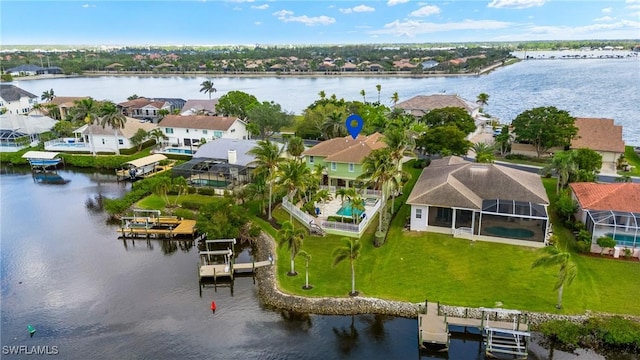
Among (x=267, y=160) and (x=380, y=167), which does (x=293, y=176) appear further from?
(x=380, y=167)

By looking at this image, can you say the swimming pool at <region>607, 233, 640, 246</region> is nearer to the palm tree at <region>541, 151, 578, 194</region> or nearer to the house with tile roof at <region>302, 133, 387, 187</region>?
the palm tree at <region>541, 151, 578, 194</region>

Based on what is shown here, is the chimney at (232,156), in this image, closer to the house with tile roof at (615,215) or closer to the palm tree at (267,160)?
the palm tree at (267,160)

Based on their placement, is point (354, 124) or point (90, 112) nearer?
point (354, 124)

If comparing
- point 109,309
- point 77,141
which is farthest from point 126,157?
point 109,309

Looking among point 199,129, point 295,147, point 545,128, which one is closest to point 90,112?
point 199,129

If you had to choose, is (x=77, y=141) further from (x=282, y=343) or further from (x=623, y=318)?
(x=623, y=318)

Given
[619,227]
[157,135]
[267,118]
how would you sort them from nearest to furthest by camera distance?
[619,227] → [157,135] → [267,118]

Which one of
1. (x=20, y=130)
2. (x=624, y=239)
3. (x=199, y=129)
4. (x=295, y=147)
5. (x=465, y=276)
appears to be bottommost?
(x=465, y=276)
